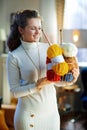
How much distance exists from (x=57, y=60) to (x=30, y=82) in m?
0.20

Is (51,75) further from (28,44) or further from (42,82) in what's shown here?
(28,44)

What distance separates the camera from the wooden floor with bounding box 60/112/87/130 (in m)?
3.54

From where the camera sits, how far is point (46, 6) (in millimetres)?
4016

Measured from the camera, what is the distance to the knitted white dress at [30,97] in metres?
1.32

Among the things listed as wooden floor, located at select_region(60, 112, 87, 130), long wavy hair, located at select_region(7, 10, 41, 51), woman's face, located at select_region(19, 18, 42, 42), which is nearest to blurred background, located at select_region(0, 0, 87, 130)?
wooden floor, located at select_region(60, 112, 87, 130)

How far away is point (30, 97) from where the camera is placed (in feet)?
4.36

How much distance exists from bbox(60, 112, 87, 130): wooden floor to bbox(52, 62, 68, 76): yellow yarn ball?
2.40 metres

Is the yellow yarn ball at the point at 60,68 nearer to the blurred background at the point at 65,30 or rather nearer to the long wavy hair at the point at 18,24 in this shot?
the long wavy hair at the point at 18,24

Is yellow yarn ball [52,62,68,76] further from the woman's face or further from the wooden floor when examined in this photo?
the wooden floor

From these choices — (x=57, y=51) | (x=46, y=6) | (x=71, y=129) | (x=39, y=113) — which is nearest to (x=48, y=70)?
(x=57, y=51)

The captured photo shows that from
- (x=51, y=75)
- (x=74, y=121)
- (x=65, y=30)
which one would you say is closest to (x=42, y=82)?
(x=51, y=75)

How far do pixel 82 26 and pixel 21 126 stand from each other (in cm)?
308

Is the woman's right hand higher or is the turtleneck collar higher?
the turtleneck collar

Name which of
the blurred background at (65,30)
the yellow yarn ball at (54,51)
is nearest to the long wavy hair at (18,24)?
the yellow yarn ball at (54,51)
